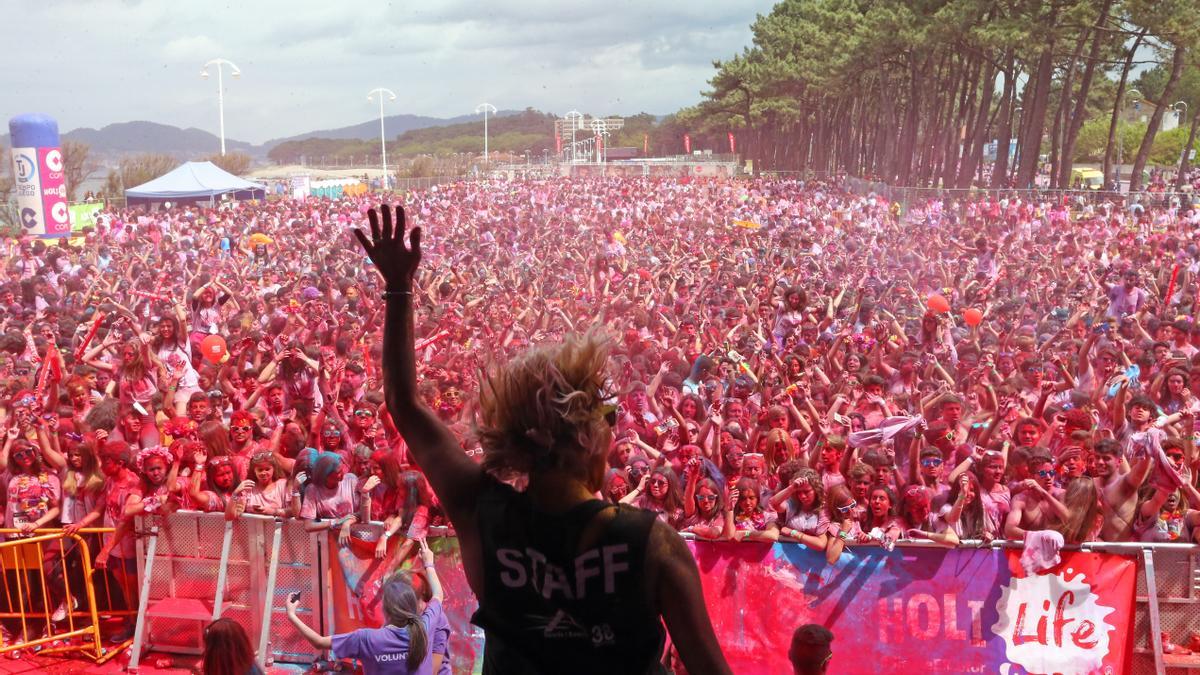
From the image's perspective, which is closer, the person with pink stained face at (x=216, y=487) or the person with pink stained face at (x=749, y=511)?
the person with pink stained face at (x=749, y=511)

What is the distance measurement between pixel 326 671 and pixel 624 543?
14.6 feet

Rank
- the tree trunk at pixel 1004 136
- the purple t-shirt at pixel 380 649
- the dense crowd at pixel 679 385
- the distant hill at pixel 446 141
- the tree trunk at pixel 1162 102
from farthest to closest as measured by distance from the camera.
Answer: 1. the tree trunk at pixel 1004 136
2. the tree trunk at pixel 1162 102
3. the distant hill at pixel 446 141
4. the dense crowd at pixel 679 385
5. the purple t-shirt at pixel 380 649

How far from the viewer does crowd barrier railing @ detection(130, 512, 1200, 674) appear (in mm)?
5395

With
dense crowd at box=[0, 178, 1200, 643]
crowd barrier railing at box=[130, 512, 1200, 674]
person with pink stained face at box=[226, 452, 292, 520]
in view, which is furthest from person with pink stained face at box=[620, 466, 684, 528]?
person with pink stained face at box=[226, 452, 292, 520]

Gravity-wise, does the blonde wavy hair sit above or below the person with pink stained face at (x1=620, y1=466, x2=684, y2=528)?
above

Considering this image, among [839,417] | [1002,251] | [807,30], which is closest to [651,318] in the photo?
[839,417]

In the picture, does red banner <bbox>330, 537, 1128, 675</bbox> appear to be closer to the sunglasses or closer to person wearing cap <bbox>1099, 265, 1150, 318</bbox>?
the sunglasses

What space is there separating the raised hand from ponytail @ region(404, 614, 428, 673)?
2.72m

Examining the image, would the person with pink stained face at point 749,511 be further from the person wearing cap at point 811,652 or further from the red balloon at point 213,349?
the red balloon at point 213,349

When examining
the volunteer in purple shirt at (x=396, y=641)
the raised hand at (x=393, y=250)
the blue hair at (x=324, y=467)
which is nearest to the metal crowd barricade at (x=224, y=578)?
the blue hair at (x=324, y=467)

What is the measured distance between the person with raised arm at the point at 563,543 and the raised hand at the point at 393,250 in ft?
0.74

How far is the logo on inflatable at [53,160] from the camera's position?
58.6 feet

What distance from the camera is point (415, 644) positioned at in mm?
4051

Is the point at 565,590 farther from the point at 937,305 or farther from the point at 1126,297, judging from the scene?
the point at 1126,297
